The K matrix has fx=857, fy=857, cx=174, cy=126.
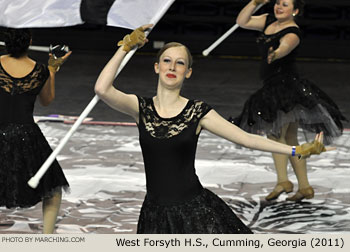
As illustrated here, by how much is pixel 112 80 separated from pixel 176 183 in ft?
2.38

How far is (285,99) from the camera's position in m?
8.16

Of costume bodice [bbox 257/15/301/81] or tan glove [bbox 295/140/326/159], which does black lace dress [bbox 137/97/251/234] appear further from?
costume bodice [bbox 257/15/301/81]

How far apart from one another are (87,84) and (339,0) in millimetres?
6773

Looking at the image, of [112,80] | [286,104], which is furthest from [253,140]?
[286,104]

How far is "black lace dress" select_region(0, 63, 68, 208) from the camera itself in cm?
657

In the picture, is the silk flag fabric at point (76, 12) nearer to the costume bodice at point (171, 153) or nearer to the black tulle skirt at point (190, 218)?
the costume bodice at point (171, 153)

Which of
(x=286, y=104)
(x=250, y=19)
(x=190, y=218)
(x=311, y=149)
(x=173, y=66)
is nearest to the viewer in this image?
(x=311, y=149)

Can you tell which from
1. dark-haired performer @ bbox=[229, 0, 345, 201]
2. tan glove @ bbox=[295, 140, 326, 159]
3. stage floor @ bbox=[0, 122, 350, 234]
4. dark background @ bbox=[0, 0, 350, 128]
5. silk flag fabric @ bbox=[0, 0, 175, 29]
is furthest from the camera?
dark background @ bbox=[0, 0, 350, 128]

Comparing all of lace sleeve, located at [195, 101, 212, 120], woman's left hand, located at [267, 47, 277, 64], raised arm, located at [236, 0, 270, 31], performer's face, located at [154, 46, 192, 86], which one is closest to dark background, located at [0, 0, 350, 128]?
raised arm, located at [236, 0, 270, 31]

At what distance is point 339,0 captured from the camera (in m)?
19.5

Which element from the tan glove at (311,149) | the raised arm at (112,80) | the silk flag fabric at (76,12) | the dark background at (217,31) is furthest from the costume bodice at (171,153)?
the dark background at (217,31)

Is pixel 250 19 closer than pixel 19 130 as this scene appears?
No

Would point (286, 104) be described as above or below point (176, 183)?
above

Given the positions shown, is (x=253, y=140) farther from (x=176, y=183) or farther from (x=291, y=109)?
(x=291, y=109)
